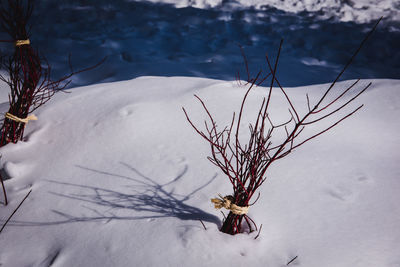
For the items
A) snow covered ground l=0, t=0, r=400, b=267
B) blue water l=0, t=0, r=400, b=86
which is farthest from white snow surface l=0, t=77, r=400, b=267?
blue water l=0, t=0, r=400, b=86

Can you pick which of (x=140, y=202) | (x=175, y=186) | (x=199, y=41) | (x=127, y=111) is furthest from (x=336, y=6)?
(x=140, y=202)

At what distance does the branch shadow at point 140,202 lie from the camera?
1.15 m

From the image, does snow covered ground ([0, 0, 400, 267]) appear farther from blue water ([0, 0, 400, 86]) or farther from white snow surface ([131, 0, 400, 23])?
white snow surface ([131, 0, 400, 23])

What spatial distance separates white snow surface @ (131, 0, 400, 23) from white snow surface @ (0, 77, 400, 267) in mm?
3136

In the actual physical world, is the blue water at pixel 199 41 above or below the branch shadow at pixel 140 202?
above

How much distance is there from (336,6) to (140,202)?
487 centimetres

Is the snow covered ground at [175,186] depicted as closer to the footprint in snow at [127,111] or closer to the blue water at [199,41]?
the footprint in snow at [127,111]

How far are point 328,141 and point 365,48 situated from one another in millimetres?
2928

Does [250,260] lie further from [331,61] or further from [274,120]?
[331,61]

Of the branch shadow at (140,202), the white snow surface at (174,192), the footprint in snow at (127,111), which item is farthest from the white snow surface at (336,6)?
the branch shadow at (140,202)

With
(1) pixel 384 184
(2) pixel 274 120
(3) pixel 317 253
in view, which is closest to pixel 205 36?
(2) pixel 274 120

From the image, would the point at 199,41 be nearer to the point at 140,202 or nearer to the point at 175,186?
the point at 175,186

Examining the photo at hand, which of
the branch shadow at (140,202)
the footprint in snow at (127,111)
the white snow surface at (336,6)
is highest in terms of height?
the white snow surface at (336,6)

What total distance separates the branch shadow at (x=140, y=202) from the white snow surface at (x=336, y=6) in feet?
13.3
